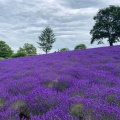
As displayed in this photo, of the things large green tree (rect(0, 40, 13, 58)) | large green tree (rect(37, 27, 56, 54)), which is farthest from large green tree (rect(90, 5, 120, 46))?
large green tree (rect(0, 40, 13, 58))

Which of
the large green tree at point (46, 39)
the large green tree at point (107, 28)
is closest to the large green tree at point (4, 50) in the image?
the large green tree at point (46, 39)

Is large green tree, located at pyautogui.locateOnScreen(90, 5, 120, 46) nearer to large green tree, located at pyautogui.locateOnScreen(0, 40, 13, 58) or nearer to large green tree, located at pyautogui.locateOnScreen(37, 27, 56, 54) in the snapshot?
large green tree, located at pyautogui.locateOnScreen(37, 27, 56, 54)

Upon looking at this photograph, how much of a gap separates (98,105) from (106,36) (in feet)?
118

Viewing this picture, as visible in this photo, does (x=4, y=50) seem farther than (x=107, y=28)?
Yes

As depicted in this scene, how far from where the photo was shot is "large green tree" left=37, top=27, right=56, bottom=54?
51.3m

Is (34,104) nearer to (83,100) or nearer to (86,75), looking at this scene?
(83,100)

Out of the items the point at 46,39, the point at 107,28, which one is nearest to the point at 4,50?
the point at 46,39

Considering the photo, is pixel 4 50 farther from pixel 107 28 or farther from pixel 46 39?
pixel 107 28

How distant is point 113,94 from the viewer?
13.0 feet

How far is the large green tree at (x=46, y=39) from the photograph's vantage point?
168ft

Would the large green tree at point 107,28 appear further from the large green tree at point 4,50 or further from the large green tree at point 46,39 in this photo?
the large green tree at point 4,50

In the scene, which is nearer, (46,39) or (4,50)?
(46,39)

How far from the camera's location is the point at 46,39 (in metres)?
51.8

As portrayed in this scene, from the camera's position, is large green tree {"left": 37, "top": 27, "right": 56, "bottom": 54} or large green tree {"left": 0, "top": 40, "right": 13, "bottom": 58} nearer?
large green tree {"left": 37, "top": 27, "right": 56, "bottom": 54}
